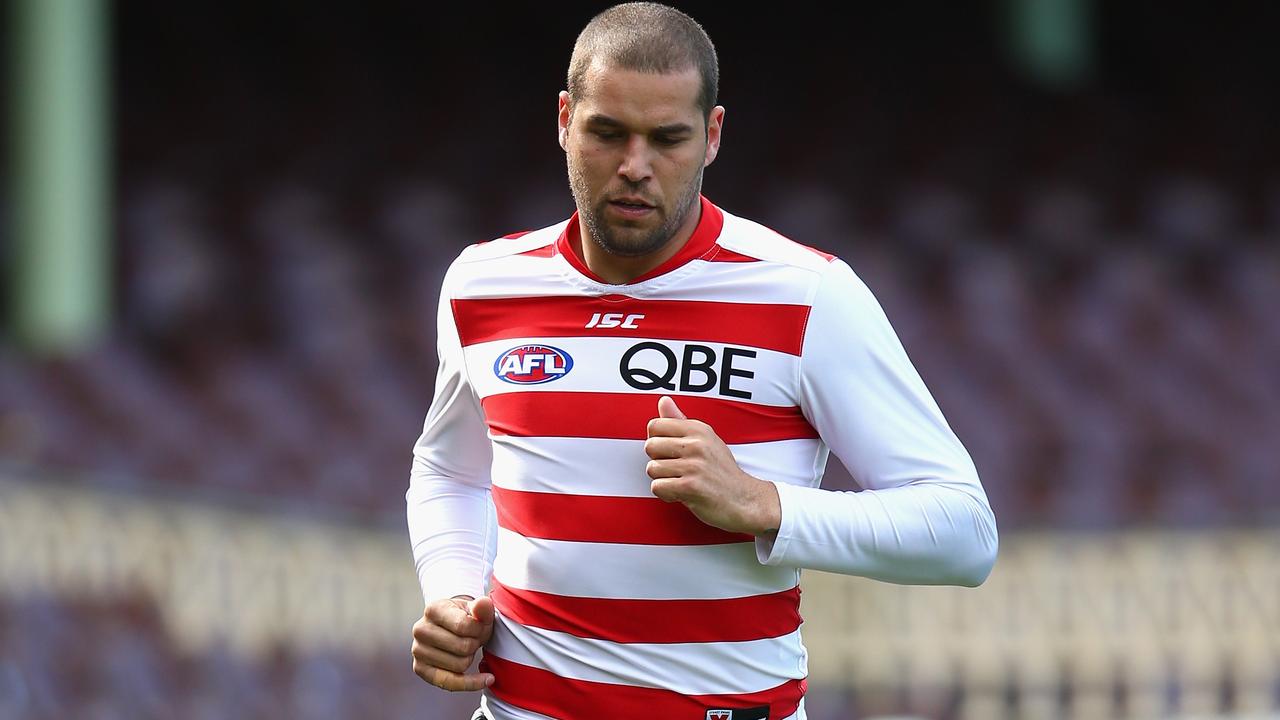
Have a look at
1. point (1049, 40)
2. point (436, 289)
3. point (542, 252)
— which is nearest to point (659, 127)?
point (542, 252)

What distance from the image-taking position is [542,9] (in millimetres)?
10375

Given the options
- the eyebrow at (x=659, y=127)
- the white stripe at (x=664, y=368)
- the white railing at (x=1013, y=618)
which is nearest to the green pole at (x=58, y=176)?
the white railing at (x=1013, y=618)

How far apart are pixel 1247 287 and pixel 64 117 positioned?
17.4 feet

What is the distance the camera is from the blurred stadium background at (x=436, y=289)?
626cm

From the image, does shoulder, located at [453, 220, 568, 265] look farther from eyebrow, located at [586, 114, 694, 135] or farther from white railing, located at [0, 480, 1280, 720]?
white railing, located at [0, 480, 1280, 720]

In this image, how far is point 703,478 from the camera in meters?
2.10

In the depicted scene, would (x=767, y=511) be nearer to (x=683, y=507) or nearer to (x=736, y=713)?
(x=683, y=507)

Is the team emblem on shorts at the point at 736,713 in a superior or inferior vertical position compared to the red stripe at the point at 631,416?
inferior

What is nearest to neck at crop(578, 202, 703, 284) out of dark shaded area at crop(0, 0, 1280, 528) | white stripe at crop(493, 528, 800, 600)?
white stripe at crop(493, 528, 800, 600)

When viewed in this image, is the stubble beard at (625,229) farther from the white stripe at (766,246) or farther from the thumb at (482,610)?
the thumb at (482,610)

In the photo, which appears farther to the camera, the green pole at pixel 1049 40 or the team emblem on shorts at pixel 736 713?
the green pole at pixel 1049 40

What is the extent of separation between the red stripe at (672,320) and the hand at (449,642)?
0.35m

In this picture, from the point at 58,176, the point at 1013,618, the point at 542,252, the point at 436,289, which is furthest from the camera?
the point at 436,289

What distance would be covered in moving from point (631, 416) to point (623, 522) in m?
0.13
